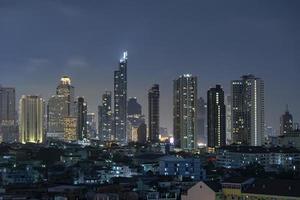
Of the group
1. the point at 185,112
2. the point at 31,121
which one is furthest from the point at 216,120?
the point at 31,121

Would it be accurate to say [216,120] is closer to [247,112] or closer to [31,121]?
[247,112]

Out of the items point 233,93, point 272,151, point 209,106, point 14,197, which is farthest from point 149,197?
point 233,93

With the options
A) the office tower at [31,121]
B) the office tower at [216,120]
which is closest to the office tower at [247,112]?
the office tower at [216,120]

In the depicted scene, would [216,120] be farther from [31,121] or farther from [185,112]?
[31,121]

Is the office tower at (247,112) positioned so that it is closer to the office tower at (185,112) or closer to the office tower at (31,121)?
the office tower at (185,112)

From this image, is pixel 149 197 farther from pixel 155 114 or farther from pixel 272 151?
pixel 155 114

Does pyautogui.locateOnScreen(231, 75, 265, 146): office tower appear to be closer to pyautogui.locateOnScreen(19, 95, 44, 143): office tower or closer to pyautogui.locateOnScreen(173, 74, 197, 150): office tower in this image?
pyautogui.locateOnScreen(173, 74, 197, 150): office tower

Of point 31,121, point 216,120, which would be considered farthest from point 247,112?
point 31,121
